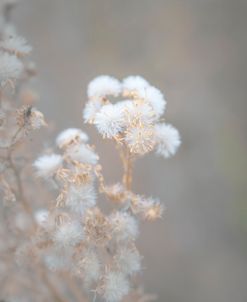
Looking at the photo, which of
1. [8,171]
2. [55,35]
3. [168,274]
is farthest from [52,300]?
[55,35]

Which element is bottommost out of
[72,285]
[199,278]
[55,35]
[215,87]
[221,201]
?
[72,285]

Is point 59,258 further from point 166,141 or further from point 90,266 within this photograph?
point 166,141

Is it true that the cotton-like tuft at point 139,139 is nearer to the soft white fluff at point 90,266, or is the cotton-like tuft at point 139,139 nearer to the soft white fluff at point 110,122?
the soft white fluff at point 110,122

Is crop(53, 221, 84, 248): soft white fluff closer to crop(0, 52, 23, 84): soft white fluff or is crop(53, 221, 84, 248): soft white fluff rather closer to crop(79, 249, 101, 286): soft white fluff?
crop(79, 249, 101, 286): soft white fluff

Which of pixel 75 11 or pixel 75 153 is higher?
pixel 75 11

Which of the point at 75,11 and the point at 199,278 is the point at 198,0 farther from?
the point at 199,278

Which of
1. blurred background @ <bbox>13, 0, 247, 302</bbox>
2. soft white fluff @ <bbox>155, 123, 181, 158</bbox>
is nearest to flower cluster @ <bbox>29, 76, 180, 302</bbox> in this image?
soft white fluff @ <bbox>155, 123, 181, 158</bbox>
